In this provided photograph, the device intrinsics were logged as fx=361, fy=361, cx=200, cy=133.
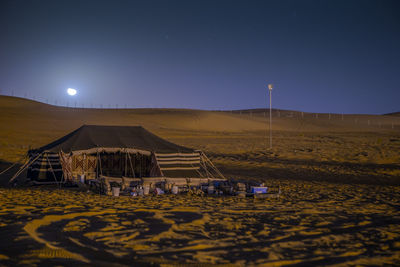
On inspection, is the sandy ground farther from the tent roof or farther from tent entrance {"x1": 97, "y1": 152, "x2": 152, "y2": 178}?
tent entrance {"x1": 97, "y1": 152, "x2": 152, "y2": 178}

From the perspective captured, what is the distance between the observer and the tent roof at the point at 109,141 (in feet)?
45.9

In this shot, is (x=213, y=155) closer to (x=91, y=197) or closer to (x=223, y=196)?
(x=223, y=196)

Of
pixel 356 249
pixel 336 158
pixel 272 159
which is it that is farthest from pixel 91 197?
pixel 336 158

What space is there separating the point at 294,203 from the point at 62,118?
49954 millimetres

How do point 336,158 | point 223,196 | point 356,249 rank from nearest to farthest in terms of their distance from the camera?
1. point 356,249
2. point 223,196
3. point 336,158

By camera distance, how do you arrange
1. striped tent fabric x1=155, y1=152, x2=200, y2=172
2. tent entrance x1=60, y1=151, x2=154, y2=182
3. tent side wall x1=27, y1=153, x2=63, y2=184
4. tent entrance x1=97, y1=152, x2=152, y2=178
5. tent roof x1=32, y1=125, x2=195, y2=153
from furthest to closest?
tent entrance x1=97, y1=152, x2=152, y2=178
tent entrance x1=60, y1=151, x2=154, y2=182
striped tent fabric x1=155, y1=152, x2=200, y2=172
tent roof x1=32, y1=125, x2=195, y2=153
tent side wall x1=27, y1=153, x2=63, y2=184

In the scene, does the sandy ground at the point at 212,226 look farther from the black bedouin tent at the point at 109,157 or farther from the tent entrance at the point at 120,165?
the tent entrance at the point at 120,165

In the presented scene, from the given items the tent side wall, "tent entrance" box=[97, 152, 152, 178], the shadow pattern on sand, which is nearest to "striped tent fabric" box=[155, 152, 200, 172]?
"tent entrance" box=[97, 152, 152, 178]

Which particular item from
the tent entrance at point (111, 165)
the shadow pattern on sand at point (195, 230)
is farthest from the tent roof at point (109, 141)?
the shadow pattern on sand at point (195, 230)

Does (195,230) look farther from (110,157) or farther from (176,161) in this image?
(110,157)

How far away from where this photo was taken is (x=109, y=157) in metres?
15.8

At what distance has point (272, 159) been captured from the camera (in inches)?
916

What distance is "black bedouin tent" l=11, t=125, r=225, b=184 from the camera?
13.8 metres

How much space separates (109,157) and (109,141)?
137 centimetres
